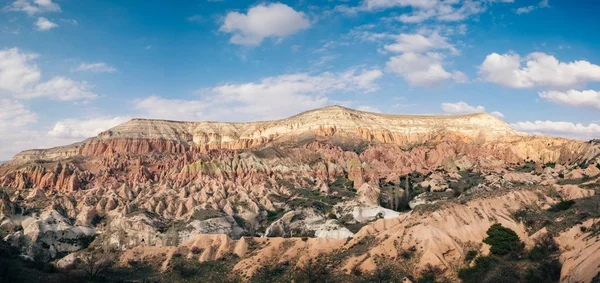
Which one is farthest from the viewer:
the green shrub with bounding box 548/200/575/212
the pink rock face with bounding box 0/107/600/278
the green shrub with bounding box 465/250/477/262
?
the pink rock face with bounding box 0/107/600/278

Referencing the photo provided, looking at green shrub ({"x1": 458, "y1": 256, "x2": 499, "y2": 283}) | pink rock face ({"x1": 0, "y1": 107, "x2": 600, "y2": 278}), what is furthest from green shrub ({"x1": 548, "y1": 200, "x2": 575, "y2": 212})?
green shrub ({"x1": 458, "y1": 256, "x2": 499, "y2": 283})

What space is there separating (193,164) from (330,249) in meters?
107

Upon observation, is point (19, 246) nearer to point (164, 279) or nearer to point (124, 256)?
point (124, 256)

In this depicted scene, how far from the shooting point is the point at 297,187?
136375mm

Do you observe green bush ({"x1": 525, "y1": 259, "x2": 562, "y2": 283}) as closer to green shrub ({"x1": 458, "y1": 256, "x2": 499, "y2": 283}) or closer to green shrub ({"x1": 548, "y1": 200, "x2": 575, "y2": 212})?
green shrub ({"x1": 458, "y1": 256, "x2": 499, "y2": 283})

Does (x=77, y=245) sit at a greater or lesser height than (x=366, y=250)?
lesser

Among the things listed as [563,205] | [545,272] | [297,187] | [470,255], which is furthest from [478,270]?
[297,187]

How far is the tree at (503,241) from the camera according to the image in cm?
4219

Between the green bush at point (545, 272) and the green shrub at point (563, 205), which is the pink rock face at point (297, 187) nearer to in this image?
the green shrub at point (563, 205)

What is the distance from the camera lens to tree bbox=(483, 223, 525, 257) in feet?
138

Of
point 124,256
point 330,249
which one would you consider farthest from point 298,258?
point 124,256

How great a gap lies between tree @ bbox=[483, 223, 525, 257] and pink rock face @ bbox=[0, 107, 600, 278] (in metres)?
1.73

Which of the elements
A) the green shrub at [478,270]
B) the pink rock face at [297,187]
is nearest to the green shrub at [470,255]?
the pink rock face at [297,187]

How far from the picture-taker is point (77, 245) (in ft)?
284
